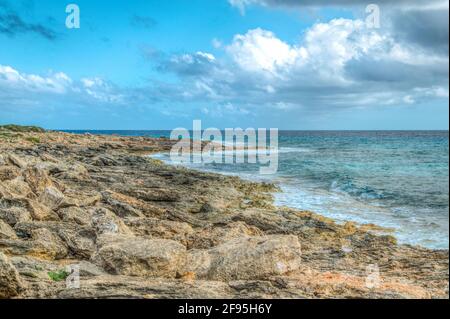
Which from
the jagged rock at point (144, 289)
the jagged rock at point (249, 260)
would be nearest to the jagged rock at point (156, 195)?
the jagged rock at point (249, 260)

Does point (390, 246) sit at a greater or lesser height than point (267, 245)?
lesser

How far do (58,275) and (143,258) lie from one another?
59.3 inches

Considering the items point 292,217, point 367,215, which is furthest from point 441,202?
point 292,217

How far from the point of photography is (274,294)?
7605 millimetres

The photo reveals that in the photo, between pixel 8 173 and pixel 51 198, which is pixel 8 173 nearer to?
pixel 8 173

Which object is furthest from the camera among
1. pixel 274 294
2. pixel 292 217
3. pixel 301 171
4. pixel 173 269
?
pixel 301 171

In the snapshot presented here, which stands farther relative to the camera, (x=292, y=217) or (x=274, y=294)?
(x=292, y=217)

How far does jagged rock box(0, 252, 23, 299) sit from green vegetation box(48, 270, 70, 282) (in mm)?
821

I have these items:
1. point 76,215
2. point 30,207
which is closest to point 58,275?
point 76,215

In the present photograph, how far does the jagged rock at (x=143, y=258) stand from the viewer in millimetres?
8305

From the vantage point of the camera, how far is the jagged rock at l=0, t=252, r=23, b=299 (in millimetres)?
7250

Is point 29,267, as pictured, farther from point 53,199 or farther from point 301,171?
point 301,171

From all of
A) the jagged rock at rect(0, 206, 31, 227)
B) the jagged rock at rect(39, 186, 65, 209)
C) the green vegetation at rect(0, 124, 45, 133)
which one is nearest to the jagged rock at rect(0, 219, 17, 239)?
the jagged rock at rect(0, 206, 31, 227)
